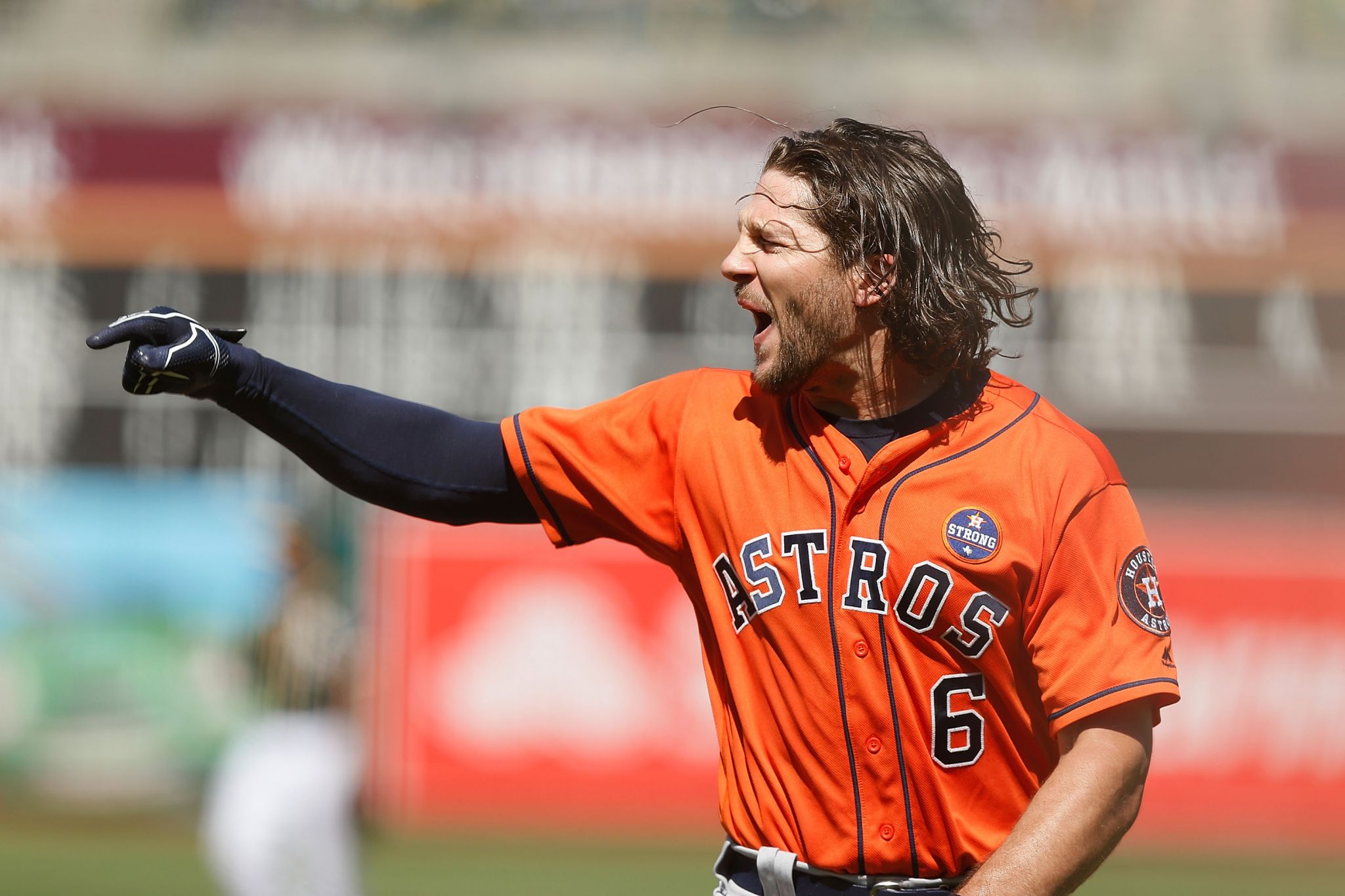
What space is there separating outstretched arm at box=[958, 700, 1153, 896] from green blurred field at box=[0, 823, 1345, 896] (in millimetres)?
5442

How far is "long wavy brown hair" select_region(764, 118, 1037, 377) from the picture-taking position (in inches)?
89.9

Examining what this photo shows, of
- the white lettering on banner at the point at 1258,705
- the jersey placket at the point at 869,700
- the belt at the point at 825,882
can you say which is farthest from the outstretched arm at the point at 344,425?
the white lettering on banner at the point at 1258,705

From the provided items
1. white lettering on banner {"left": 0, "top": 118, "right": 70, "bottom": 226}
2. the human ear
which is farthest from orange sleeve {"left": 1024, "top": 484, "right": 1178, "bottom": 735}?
white lettering on banner {"left": 0, "top": 118, "right": 70, "bottom": 226}

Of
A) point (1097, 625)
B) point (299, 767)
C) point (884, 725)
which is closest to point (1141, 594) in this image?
point (1097, 625)

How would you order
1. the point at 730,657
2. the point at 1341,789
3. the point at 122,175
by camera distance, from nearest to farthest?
the point at 730,657
the point at 1341,789
the point at 122,175

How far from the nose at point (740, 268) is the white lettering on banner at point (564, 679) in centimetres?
710

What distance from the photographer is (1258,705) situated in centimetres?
922

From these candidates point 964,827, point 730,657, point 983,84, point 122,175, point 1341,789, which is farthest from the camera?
point 983,84

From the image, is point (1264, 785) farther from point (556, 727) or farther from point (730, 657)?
point (730, 657)

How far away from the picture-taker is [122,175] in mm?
11688

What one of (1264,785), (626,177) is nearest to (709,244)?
(626,177)

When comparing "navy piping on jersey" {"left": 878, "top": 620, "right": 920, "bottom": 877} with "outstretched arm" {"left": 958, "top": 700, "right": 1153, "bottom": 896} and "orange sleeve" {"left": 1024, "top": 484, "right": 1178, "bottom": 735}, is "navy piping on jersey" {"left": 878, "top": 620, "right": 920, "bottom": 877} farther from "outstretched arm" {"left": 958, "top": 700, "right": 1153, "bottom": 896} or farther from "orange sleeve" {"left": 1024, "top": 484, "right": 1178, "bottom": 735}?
"orange sleeve" {"left": 1024, "top": 484, "right": 1178, "bottom": 735}

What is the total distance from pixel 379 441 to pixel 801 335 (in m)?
0.69

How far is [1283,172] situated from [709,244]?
469 cm
